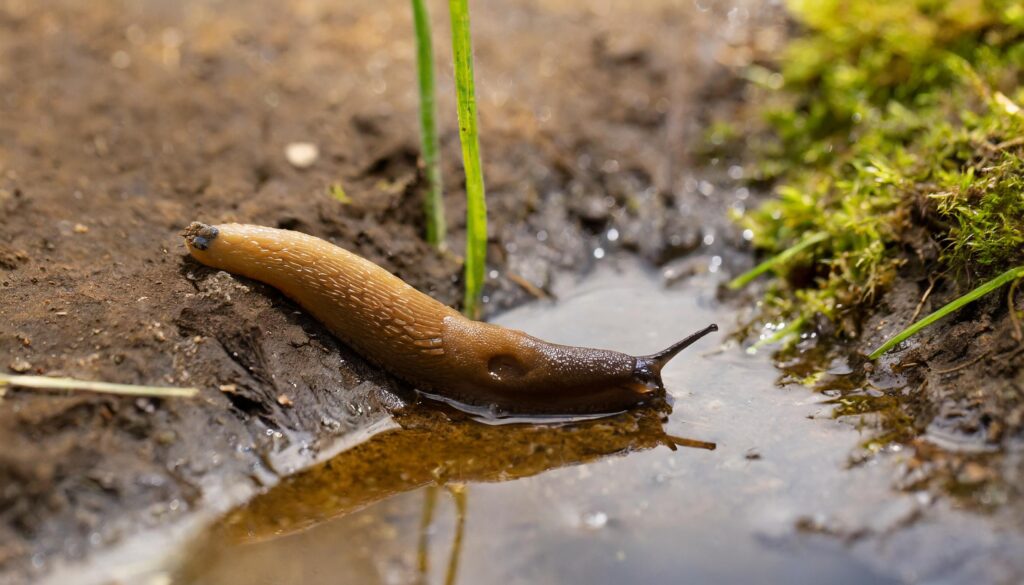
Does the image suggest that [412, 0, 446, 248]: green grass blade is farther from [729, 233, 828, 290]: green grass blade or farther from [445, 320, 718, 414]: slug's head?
[729, 233, 828, 290]: green grass blade

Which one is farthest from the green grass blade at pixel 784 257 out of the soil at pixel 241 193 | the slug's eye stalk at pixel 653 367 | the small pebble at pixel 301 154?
the small pebble at pixel 301 154

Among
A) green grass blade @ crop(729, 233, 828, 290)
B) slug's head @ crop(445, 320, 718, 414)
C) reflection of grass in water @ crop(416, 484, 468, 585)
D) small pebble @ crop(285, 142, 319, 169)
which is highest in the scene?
small pebble @ crop(285, 142, 319, 169)

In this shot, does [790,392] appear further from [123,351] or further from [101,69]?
[101,69]

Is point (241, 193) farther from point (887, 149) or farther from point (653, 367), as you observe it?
point (887, 149)

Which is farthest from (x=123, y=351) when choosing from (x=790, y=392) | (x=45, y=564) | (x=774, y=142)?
(x=774, y=142)

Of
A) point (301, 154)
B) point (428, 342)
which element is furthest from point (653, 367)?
point (301, 154)

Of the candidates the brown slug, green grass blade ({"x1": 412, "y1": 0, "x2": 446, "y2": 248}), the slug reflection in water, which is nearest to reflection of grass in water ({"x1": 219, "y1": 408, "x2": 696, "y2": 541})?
the slug reflection in water
